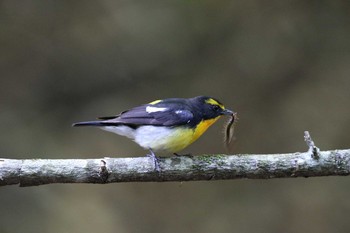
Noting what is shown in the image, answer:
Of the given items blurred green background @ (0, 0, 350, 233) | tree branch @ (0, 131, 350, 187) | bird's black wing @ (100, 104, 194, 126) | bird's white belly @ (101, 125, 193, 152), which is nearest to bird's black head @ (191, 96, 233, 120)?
bird's black wing @ (100, 104, 194, 126)

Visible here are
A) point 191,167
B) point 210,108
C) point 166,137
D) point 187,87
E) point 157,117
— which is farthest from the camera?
point 187,87

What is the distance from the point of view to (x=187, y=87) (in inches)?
273

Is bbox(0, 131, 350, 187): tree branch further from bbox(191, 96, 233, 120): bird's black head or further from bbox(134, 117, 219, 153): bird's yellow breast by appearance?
bbox(191, 96, 233, 120): bird's black head

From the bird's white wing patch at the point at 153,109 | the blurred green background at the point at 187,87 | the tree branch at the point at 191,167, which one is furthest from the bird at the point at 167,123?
the blurred green background at the point at 187,87

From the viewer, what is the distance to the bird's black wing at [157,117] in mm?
4266

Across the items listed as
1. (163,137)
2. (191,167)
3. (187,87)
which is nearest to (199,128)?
(163,137)

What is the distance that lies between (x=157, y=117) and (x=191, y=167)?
76 cm

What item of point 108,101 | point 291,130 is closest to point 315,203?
point 291,130

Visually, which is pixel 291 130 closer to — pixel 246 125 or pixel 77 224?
pixel 246 125

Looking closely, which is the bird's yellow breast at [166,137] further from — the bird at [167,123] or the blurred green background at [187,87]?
the blurred green background at [187,87]

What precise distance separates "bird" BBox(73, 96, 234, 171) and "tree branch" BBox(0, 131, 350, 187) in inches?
17.2

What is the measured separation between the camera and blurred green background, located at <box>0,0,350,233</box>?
6.53m

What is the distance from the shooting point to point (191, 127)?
14.0 ft

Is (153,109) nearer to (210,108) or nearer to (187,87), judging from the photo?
(210,108)
